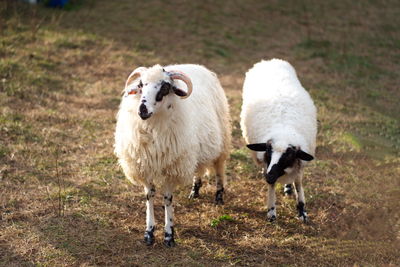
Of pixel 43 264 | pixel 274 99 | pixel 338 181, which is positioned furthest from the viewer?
pixel 338 181

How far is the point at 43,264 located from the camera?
464cm

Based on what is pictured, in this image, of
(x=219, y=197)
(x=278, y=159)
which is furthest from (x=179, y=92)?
(x=219, y=197)

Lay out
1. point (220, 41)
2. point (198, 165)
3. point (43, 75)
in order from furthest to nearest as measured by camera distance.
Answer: point (220, 41)
point (43, 75)
point (198, 165)

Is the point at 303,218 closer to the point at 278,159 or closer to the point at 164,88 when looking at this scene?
the point at 278,159

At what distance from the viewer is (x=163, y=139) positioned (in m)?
4.81

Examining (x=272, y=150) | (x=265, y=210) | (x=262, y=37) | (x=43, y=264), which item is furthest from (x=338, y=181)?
(x=262, y=37)

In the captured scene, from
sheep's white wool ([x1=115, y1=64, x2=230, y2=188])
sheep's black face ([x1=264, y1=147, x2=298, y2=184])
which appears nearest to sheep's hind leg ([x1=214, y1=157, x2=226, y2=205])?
sheep's white wool ([x1=115, y1=64, x2=230, y2=188])

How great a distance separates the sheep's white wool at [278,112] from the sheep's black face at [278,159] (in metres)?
0.07

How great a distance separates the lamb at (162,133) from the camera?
4664 mm

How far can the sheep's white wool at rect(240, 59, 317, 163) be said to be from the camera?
215 inches

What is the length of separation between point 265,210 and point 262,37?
8614mm

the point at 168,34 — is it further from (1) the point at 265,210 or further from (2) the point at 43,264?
(2) the point at 43,264

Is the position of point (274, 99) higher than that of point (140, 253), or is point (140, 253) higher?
point (274, 99)

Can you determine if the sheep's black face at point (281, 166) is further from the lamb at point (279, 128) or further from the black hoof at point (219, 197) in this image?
the black hoof at point (219, 197)
